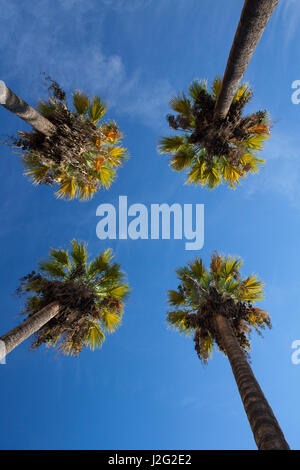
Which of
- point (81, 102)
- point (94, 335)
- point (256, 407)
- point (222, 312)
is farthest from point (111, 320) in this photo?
point (81, 102)

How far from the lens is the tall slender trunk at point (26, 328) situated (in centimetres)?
582

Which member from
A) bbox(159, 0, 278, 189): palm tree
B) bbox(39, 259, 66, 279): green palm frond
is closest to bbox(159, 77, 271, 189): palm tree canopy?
bbox(159, 0, 278, 189): palm tree

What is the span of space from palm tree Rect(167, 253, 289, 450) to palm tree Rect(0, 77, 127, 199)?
15.5ft

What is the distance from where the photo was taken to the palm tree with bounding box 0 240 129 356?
744 centimetres

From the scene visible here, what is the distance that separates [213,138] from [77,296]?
599 centimetres

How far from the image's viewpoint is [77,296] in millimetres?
8008

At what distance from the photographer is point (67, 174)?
9.49 m

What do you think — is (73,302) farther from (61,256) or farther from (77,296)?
(61,256)
